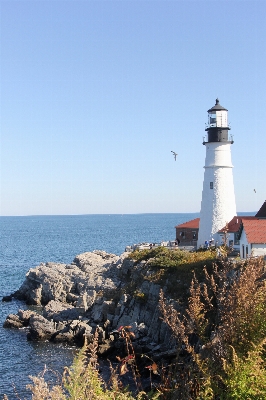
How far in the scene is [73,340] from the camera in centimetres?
2948

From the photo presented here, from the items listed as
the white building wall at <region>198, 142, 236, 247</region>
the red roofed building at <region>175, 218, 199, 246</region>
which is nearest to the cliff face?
the white building wall at <region>198, 142, 236, 247</region>

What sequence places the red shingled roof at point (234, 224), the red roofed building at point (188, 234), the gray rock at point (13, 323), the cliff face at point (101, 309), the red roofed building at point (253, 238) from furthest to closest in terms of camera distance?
the red roofed building at point (188, 234) < the red shingled roof at point (234, 224) < the gray rock at point (13, 323) < the red roofed building at point (253, 238) < the cliff face at point (101, 309)

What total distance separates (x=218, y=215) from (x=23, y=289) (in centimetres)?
2032

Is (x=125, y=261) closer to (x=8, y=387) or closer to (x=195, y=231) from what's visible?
(x=195, y=231)

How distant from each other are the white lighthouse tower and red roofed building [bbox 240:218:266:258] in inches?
173

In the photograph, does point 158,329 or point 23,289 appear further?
point 23,289

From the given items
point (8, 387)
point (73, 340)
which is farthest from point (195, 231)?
point (8, 387)

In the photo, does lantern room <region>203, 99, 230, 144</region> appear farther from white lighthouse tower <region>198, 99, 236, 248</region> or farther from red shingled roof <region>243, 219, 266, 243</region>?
red shingled roof <region>243, 219, 266, 243</region>

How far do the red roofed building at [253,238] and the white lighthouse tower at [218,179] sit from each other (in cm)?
440

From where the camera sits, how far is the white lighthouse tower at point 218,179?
37.6 m

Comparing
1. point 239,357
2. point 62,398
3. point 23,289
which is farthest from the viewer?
point 23,289

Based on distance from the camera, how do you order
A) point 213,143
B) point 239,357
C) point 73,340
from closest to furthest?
point 239,357 → point 73,340 → point 213,143

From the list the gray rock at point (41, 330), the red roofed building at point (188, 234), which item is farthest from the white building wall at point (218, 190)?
the gray rock at point (41, 330)

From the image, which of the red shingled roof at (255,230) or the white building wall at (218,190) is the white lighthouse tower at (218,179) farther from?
the red shingled roof at (255,230)
